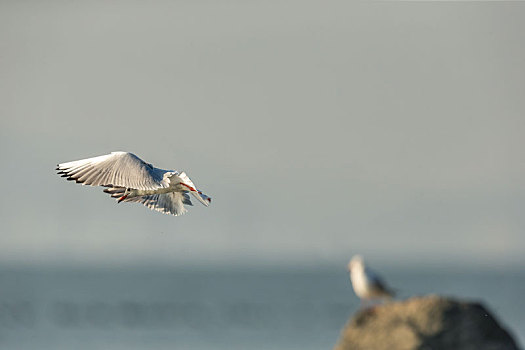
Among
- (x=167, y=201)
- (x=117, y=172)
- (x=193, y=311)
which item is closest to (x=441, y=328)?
(x=167, y=201)

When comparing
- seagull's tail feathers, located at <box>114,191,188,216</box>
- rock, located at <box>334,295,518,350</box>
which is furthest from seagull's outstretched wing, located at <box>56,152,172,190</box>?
rock, located at <box>334,295,518,350</box>

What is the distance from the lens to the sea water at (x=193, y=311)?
38.9 meters

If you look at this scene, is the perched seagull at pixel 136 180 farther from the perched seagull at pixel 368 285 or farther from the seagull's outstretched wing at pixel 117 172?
the perched seagull at pixel 368 285

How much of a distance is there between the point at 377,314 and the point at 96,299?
58387 mm

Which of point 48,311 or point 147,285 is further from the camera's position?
point 147,285

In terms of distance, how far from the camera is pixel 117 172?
22.5 ft

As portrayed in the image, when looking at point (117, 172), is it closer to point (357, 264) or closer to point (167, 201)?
point (167, 201)

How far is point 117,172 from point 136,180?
21cm

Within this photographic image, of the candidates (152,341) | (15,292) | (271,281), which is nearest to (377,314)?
(152,341)

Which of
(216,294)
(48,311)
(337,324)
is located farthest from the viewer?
(216,294)

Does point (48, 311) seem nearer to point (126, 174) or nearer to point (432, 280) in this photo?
point (432, 280)

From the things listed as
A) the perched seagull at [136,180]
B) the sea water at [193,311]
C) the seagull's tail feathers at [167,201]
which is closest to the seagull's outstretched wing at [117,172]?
the perched seagull at [136,180]

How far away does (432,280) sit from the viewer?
82.6 m

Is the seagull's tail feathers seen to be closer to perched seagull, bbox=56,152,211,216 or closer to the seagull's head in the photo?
perched seagull, bbox=56,152,211,216
